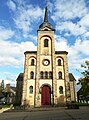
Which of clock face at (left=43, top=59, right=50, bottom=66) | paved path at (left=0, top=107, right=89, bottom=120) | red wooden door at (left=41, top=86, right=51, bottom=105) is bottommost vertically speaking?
paved path at (left=0, top=107, right=89, bottom=120)

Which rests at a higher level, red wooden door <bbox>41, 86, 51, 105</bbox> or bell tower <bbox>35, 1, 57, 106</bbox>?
bell tower <bbox>35, 1, 57, 106</bbox>

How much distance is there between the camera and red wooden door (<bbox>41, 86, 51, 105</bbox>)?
123ft

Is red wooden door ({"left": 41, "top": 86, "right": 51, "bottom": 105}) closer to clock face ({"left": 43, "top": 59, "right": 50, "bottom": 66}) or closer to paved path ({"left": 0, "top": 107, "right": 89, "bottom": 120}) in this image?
clock face ({"left": 43, "top": 59, "right": 50, "bottom": 66})

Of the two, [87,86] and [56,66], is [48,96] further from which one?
[87,86]

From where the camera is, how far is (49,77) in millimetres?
39031

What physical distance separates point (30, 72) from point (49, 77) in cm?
428

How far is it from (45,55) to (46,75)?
458 centimetres

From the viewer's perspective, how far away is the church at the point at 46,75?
124 ft

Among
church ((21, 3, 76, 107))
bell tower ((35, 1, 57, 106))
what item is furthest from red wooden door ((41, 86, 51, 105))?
bell tower ((35, 1, 57, 106))

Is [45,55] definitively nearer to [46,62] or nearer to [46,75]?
[46,62]

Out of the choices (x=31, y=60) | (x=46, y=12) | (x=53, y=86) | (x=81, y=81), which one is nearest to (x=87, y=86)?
(x=81, y=81)

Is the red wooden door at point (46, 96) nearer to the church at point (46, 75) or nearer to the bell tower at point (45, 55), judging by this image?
the church at point (46, 75)

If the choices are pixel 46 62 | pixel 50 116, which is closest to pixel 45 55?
pixel 46 62

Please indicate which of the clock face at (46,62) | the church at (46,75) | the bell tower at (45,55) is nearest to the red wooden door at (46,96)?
the church at (46,75)
